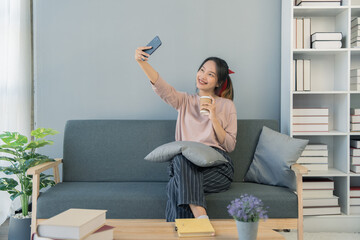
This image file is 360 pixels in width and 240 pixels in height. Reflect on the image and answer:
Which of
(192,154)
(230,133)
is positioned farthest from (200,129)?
(192,154)

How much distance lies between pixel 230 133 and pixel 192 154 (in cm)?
54

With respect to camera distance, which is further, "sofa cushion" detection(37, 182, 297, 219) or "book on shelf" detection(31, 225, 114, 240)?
"sofa cushion" detection(37, 182, 297, 219)

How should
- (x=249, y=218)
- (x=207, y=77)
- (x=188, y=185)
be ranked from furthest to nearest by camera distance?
(x=207, y=77) → (x=188, y=185) → (x=249, y=218)

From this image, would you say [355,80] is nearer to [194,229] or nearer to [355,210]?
[355,210]

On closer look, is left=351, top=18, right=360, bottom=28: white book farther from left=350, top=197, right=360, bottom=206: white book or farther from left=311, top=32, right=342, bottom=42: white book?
left=350, top=197, right=360, bottom=206: white book

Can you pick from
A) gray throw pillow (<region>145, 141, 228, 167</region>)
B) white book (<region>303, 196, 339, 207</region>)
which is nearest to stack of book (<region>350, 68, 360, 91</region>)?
white book (<region>303, 196, 339, 207</region>)

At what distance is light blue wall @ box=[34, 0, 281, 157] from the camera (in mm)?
3010

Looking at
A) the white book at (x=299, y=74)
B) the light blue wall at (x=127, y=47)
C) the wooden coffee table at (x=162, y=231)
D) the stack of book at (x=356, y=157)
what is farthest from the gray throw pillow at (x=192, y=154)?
the stack of book at (x=356, y=157)

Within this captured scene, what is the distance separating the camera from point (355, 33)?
277 cm

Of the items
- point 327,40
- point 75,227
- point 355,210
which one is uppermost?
point 327,40

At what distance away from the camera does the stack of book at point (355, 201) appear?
110 inches

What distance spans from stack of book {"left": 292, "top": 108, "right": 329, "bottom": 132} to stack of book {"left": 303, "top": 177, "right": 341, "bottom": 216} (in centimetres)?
40

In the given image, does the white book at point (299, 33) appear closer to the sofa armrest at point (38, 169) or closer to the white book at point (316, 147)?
the white book at point (316, 147)

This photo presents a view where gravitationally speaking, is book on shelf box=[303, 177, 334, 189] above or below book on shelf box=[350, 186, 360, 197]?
above
